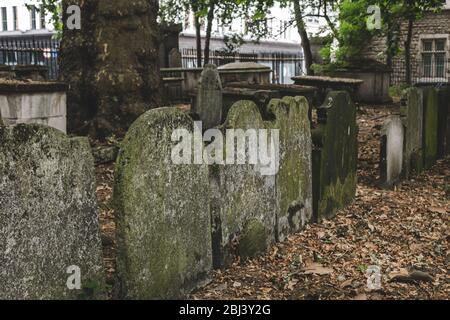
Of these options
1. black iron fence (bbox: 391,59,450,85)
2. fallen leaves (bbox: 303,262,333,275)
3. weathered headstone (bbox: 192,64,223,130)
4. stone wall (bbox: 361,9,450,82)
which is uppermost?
stone wall (bbox: 361,9,450,82)

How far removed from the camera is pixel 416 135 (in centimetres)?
934

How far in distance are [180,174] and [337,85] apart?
1079 cm

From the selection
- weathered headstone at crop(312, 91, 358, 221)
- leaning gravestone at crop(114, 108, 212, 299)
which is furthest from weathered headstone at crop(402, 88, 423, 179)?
leaning gravestone at crop(114, 108, 212, 299)

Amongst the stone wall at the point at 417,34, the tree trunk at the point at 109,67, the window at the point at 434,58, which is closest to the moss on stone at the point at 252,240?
the tree trunk at the point at 109,67

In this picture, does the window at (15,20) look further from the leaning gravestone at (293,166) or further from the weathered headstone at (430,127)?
the leaning gravestone at (293,166)

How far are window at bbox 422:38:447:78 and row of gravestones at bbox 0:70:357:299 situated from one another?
23521 mm

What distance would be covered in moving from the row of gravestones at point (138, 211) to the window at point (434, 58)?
77.2 ft

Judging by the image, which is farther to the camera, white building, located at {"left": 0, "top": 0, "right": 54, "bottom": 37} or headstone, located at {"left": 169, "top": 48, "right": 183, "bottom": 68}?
white building, located at {"left": 0, "top": 0, "right": 54, "bottom": 37}

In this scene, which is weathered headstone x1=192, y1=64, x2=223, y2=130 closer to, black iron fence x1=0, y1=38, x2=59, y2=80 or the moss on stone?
the moss on stone

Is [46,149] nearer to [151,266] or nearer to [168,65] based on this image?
[151,266]

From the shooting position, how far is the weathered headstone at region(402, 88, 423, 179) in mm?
8781

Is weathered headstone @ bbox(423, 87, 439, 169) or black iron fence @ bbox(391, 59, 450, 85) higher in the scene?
black iron fence @ bbox(391, 59, 450, 85)

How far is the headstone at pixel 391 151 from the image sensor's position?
816 centimetres

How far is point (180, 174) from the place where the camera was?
4383 mm
